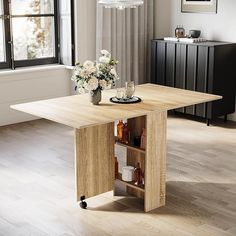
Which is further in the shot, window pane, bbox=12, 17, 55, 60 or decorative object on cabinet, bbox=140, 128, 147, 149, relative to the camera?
window pane, bbox=12, 17, 55, 60

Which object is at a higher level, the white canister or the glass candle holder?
the glass candle holder

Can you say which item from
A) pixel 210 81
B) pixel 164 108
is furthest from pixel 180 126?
pixel 164 108

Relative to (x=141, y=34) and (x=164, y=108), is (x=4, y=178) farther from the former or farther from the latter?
(x=141, y=34)

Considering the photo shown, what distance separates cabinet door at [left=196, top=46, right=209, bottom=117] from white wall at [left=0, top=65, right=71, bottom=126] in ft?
5.80

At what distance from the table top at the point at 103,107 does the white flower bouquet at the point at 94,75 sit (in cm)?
15

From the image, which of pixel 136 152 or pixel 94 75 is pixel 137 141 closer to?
pixel 136 152

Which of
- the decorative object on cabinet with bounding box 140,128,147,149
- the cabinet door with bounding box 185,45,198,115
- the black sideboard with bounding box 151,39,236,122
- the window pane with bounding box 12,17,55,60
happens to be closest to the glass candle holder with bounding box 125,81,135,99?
the decorative object on cabinet with bounding box 140,128,147,149

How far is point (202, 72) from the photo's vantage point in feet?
20.1

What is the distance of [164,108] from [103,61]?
1.98ft

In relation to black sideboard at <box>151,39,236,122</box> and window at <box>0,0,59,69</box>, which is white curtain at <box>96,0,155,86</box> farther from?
window at <box>0,0,59,69</box>

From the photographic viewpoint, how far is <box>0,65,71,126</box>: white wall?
6.22 metres

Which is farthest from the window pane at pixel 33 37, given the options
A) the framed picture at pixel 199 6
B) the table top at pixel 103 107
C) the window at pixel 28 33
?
the table top at pixel 103 107

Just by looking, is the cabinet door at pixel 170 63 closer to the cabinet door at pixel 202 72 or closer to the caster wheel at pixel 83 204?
A: the cabinet door at pixel 202 72

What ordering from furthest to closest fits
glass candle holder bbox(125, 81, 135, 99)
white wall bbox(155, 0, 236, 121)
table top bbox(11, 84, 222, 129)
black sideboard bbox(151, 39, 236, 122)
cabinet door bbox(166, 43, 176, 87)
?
cabinet door bbox(166, 43, 176, 87) < white wall bbox(155, 0, 236, 121) < black sideboard bbox(151, 39, 236, 122) < glass candle holder bbox(125, 81, 135, 99) < table top bbox(11, 84, 222, 129)
